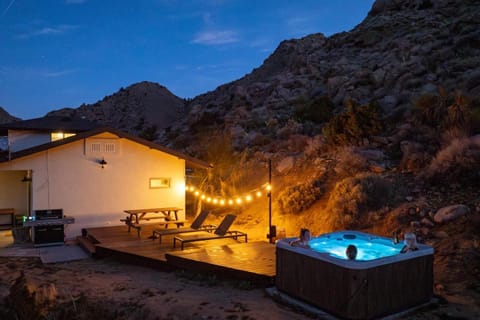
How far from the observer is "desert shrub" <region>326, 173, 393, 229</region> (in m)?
11.3

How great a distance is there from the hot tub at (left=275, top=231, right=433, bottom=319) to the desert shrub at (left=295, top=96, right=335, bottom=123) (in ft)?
52.4

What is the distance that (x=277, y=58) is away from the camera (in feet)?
153

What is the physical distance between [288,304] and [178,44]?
1816 inches

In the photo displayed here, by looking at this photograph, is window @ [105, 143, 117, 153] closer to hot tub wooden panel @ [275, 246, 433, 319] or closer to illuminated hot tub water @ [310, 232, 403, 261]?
illuminated hot tub water @ [310, 232, 403, 261]

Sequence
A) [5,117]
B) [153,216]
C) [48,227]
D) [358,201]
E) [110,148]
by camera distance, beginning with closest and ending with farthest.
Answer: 1. [358,201]
2. [48,227]
3. [110,148]
4. [153,216]
5. [5,117]

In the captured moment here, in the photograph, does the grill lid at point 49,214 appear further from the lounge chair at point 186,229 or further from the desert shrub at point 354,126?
the desert shrub at point 354,126

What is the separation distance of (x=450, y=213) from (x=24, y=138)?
14674 mm

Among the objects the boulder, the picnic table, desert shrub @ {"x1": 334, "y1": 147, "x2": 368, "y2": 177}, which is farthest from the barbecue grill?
the boulder

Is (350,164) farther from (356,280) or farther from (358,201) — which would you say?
(356,280)

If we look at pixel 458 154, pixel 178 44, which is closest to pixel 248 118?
pixel 458 154

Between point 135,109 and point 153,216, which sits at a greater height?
point 135,109

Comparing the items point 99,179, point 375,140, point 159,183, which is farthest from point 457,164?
point 99,179

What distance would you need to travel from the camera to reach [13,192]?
52.2 feet

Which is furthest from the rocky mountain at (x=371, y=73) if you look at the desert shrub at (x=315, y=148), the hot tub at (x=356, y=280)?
the hot tub at (x=356, y=280)
